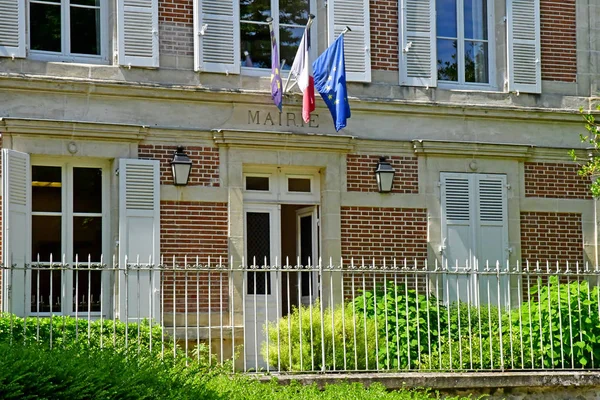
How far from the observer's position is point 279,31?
14281 mm

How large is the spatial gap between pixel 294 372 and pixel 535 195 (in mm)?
5893

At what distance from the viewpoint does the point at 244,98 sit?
44.9 ft

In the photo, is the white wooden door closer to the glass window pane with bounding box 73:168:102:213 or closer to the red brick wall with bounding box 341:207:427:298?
the red brick wall with bounding box 341:207:427:298

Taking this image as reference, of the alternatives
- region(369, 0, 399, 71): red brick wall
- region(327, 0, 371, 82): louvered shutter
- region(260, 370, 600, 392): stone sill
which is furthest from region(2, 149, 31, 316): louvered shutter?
region(369, 0, 399, 71): red brick wall

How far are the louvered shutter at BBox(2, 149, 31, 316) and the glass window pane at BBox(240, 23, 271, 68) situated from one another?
306cm

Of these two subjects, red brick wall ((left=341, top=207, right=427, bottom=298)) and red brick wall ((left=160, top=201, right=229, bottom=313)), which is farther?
red brick wall ((left=341, top=207, right=427, bottom=298))

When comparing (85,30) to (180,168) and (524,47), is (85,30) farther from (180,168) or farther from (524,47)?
(524,47)

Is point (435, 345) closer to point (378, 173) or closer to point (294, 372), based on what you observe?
point (294, 372)

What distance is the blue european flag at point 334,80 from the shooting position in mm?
13250

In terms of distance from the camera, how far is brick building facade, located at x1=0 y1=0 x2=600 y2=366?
1299 centimetres

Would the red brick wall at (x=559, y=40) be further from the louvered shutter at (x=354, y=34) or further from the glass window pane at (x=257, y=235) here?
the glass window pane at (x=257, y=235)

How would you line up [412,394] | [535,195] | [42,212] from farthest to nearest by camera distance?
[535,195], [42,212], [412,394]

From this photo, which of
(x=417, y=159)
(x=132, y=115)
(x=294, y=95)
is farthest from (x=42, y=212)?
(x=417, y=159)

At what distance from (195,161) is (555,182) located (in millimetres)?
4943
